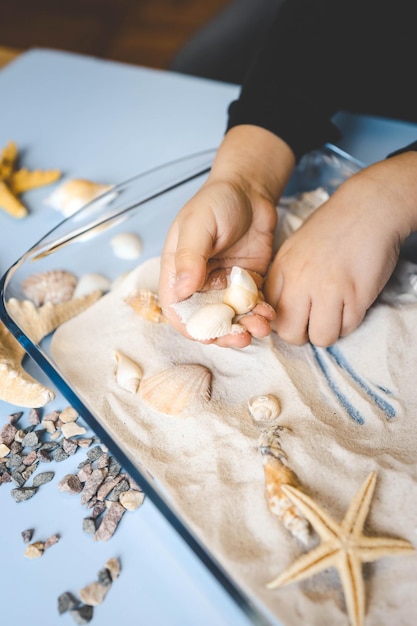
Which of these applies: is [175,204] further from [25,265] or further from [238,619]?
[238,619]

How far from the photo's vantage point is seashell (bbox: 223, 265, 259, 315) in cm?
53

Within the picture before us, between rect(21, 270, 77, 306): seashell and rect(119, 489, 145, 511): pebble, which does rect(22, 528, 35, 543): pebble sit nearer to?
rect(119, 489, 145, 511): pebble

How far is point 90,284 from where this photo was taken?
2.24ft

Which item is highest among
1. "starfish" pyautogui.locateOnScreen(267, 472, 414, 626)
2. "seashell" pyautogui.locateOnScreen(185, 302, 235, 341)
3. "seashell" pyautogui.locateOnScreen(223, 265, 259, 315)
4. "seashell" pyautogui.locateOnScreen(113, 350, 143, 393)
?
"seashell" pyautogui.locateOnScreen(223, 265, 259, 315)

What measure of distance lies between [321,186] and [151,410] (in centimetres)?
41

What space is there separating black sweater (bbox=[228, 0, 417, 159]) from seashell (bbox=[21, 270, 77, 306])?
0.29 m

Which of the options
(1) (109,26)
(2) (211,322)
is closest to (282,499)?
(2) (211,322)

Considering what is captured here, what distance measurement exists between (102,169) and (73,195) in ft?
0.31

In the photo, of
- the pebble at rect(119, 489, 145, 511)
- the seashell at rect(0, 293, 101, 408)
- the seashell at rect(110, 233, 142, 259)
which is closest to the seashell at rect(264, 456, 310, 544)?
the pebble at rect(119, 489, 145, 511)

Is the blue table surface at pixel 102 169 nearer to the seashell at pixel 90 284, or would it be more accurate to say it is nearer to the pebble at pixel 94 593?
the pebble at pixel 94 593

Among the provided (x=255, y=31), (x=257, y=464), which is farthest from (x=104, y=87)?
(x=257, y=464)

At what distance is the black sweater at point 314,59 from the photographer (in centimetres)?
75

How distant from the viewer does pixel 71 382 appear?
56cm

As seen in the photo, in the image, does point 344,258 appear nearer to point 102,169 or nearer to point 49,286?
point 49,286
